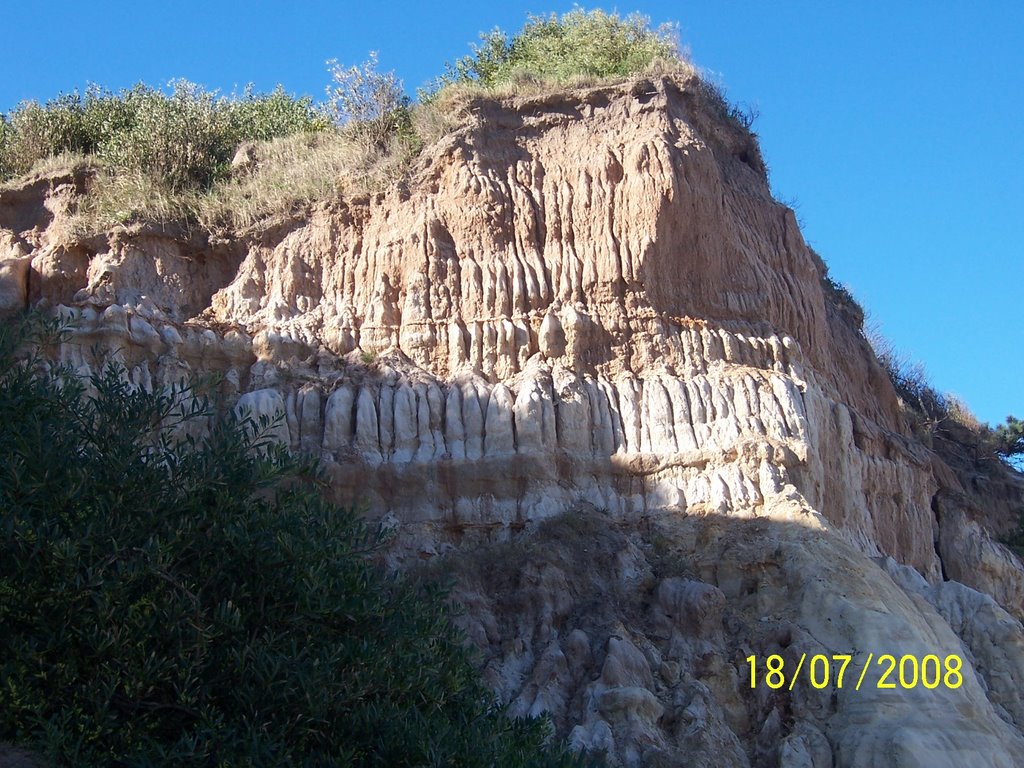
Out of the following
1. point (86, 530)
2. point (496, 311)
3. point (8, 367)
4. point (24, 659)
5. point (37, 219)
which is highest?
point (37, 219)

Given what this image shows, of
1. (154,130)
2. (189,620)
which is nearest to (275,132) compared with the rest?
(154,130)

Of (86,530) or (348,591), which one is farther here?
(348,591)

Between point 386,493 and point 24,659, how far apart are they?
8674 millimetres

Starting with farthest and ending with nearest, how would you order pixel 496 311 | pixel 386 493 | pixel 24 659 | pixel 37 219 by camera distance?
pixel 37 219
pixel 496 311
pixel 386 493
pixel 24 659

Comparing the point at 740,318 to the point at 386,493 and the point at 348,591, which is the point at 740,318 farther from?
the point at 348,591

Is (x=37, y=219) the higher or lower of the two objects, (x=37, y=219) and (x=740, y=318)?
the higher

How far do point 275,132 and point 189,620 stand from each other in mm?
18853

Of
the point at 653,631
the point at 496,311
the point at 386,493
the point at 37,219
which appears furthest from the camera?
the point at 37,219

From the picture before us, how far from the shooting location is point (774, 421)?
72.0ft

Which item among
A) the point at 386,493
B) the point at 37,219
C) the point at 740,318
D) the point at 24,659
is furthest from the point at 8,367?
the point at 740,318

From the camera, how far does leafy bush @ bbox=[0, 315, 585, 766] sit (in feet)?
42.3

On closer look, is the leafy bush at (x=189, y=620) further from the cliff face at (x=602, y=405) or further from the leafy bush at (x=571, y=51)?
the leafy bush at (x=571, y=51)

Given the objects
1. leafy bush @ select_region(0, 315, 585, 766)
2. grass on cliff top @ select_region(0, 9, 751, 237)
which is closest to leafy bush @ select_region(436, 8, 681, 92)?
grass on cliff top @ select_region(0, 9, 751, 237)

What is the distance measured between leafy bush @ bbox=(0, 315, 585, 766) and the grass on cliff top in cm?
1073
